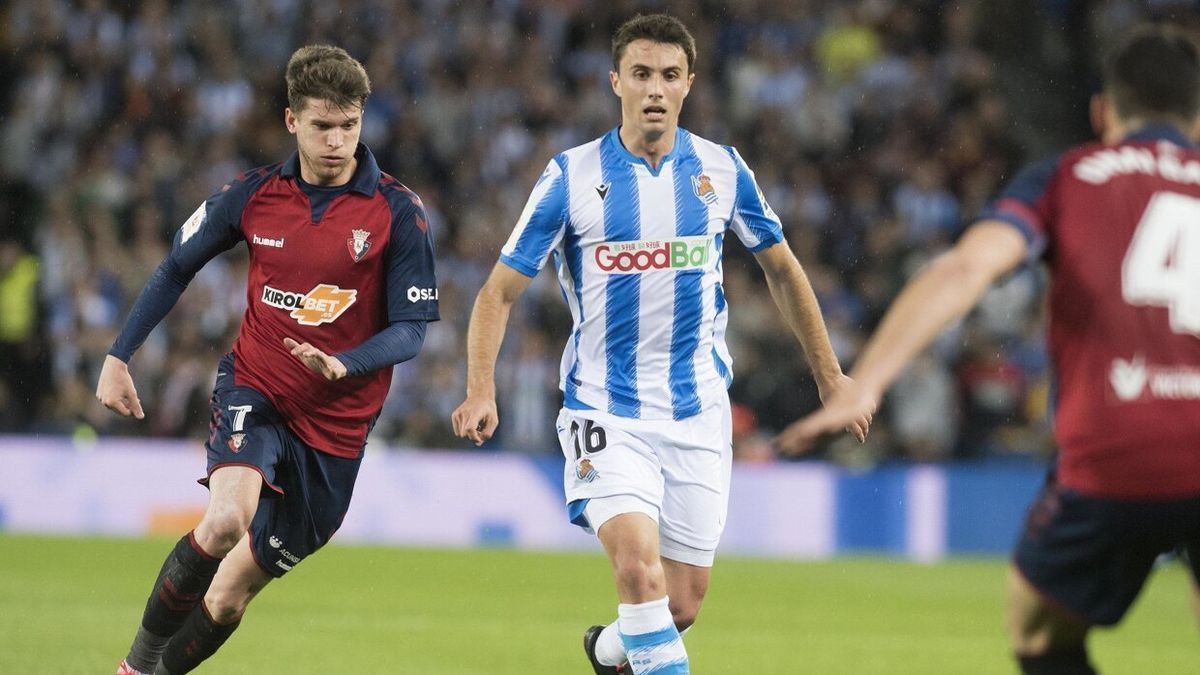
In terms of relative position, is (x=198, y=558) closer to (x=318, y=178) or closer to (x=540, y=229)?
(x=318, y=178)

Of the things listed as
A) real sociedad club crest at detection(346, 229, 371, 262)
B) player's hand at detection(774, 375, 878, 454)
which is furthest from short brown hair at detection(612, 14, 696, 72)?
player's hand at detection(774, 375, 878, 454)

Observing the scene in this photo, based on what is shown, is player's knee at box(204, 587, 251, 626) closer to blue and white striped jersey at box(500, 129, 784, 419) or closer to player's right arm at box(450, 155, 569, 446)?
player's right arm at box(450, 155, 569, 446)

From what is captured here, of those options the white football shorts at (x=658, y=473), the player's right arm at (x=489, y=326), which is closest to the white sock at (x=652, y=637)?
the white football shorts at (x=658, y=473)


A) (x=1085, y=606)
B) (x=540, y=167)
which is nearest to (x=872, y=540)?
(x=540, y=167)

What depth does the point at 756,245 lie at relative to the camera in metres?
6.86

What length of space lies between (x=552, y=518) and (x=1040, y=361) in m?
5.50

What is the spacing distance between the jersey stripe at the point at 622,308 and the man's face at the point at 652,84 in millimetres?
245

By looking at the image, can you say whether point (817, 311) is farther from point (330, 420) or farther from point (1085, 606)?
point (1085, 606)

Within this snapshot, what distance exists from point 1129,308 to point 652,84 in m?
2.87

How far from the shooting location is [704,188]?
6727 mm

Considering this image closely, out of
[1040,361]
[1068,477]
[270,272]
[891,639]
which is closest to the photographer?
[1068,477]

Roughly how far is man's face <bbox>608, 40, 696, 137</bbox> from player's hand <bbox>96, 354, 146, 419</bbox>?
7.28 ft

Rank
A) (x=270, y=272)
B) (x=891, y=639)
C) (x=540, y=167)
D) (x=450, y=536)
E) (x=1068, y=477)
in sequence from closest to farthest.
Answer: (x=1068, y=477) → (x=270, y=272) → (x=891, y=639) → (x=450, y=536) → (x=540, y=167)

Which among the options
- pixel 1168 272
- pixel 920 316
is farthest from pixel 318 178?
pixel 1168 272
